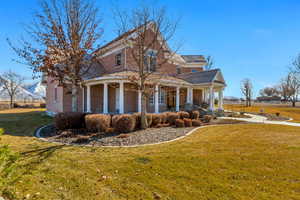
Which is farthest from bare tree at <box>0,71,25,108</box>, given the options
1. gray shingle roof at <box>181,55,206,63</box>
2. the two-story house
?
gray shingle roof at <box>181,55,206,63</box>

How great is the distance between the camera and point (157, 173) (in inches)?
169

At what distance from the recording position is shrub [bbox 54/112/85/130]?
9.45 meters

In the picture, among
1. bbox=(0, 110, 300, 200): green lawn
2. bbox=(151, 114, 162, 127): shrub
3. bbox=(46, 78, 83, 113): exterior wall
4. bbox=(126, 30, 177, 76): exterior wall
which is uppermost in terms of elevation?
bbox=(126, 30, 177, 76): exterior wall

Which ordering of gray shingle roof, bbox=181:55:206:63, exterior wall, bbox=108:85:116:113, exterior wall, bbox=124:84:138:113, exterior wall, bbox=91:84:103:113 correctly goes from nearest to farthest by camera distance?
exterior wall, bbox=124:84:138:113 → exterior wall, bbox=108:85:116:113 → exterior wall, bbox=91:84:103:113 → gray shingle roof, bbox=181:55:206:63

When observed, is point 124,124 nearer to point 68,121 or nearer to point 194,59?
point 68,121

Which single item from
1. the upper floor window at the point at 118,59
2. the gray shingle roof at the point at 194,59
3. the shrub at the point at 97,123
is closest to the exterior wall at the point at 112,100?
the upper floor window at the point at 118,59

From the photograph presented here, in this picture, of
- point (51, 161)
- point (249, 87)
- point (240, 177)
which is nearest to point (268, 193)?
point (240, 177)

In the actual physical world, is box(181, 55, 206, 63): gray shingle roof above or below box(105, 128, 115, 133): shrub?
above

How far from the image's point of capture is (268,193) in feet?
11.4

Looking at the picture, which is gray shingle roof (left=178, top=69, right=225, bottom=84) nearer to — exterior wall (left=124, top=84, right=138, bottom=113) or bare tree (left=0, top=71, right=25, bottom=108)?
exterior wall (left=124, top=84, right=138, bottom=113)

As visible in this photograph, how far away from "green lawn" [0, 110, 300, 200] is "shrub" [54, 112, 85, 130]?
317 centimetres

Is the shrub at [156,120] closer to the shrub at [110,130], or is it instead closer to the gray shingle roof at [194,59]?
the shrub at [110,130]

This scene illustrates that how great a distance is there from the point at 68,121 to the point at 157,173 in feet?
24.8

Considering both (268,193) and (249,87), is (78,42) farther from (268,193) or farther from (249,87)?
(249,87)
